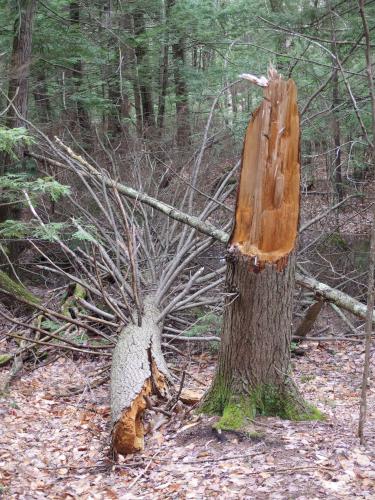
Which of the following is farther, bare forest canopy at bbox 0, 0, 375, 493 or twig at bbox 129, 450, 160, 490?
bare forest canopy at bbox 0, 0, 375, 493

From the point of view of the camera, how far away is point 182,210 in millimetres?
9484

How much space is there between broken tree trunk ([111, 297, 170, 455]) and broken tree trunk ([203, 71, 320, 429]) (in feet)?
2.92

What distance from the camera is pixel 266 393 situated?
4.56 m

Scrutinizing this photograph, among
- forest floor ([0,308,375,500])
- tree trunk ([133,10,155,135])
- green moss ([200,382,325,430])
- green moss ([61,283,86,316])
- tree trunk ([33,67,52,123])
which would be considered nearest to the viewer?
forest floor ([0,308,375,500])

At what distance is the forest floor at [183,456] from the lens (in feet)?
12.1

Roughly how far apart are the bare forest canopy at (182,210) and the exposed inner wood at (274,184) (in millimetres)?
13

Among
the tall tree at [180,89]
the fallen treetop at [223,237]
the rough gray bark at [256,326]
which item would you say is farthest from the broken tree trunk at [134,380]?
the tall tree at [180,89]

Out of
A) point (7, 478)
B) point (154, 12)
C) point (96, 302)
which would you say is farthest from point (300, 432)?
point (154, 12)

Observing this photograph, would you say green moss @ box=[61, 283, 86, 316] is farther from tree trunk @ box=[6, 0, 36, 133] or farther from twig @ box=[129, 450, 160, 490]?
twig @ box=[129, 450, 160, 490]

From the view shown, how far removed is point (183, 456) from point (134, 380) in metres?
1.12

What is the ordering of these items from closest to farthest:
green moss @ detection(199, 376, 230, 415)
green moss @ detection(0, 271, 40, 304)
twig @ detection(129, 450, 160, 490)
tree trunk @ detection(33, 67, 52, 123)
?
twig @ detection(129, 450, 160, 490) < green moss @ detection(199, 376, 230, 415) < green moss @ detection(0, 271, 40, 304) < tree trunk @ detection(33, 67, 52, 123)

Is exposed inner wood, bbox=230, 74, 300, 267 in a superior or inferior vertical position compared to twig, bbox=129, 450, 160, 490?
superior

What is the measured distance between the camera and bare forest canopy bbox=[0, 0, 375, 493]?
4414 mm

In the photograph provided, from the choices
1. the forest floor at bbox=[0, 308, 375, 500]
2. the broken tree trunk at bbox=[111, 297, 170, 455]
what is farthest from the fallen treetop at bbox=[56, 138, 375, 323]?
the broken tree trunk at bbox=[111, 297, 170, 455]
